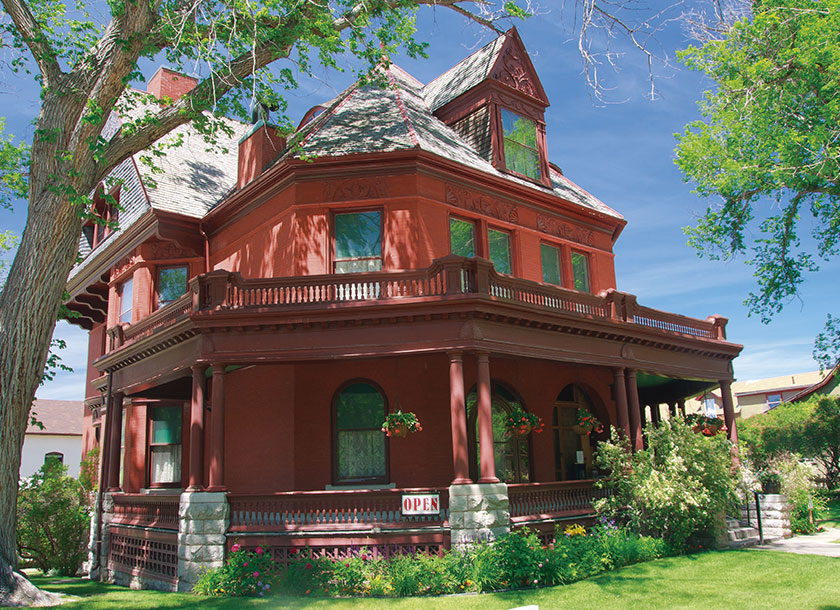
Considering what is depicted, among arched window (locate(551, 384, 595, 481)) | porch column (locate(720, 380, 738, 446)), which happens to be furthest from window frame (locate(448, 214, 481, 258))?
porch column (locate(720, 380, 738, 446))

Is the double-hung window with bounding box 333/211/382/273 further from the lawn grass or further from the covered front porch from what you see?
the lawn grass

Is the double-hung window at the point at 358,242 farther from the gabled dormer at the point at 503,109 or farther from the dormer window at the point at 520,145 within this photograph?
the dormer window at the point at 520,145

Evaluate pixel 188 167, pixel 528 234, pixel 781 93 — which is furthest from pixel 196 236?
pixel 781 93

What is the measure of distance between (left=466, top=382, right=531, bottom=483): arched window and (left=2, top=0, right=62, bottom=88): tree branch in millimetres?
11334

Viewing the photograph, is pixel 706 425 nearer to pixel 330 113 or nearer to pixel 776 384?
pixel 330 113

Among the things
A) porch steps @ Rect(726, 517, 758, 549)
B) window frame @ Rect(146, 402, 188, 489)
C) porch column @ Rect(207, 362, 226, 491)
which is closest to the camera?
porch column @ Rect(207, 362, 226, 491)

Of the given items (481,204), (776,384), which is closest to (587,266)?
(481,204)

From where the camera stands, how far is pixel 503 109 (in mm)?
19078

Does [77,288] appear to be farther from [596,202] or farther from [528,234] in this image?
[596,202]

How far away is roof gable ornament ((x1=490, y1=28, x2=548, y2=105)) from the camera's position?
19.2m

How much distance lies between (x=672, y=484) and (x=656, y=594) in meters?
3.66

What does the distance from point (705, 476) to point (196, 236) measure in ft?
49.4

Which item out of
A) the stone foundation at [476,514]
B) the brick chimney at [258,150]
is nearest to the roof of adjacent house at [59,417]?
the brick chimney at [258,150]

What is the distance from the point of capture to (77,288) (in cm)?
2341
